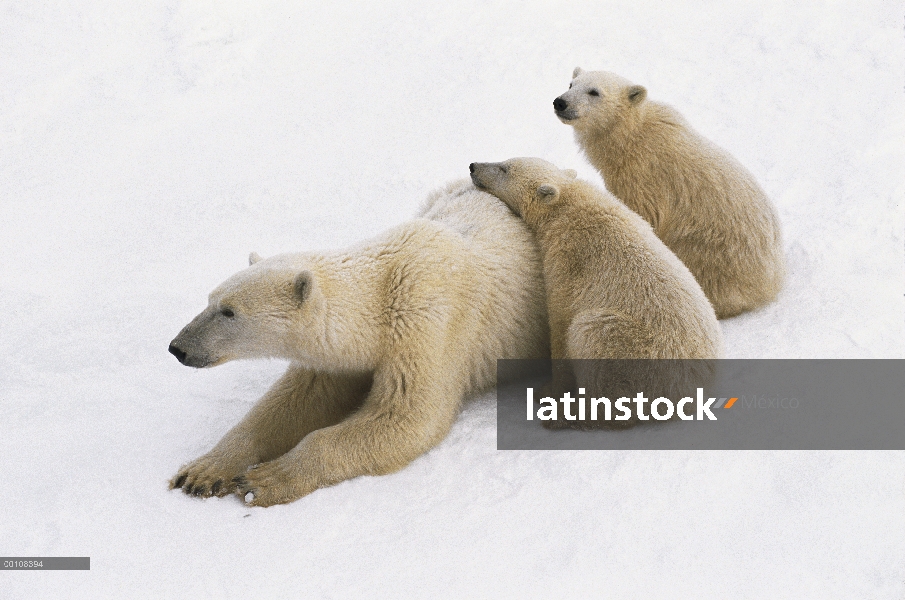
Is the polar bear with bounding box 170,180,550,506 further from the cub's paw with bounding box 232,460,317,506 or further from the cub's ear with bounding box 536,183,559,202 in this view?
the cub's ear with bounding box 536,183,559,202

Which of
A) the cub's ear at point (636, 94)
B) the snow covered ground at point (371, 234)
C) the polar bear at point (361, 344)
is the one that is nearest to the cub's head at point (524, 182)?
the polar bear at point (361, 344)

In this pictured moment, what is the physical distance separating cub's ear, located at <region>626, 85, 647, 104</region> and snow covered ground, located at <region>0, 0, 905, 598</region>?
1869mm

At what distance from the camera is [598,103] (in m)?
8.23

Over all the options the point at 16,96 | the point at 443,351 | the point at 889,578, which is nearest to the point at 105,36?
the point at 16,96

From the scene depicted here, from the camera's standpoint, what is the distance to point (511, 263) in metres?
6.96

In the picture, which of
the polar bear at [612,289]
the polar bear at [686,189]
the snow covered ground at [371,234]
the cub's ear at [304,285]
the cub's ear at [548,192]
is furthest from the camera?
the polar bear at [686,189]

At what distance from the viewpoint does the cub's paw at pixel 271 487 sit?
6.04 meters

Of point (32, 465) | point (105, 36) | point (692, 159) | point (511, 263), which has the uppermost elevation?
point (105, 36)

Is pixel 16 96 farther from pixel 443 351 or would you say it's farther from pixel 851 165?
pixel 851 165

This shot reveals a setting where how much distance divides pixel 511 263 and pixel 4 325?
14.6 ft

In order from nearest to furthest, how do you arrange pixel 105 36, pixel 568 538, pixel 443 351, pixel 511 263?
pixel 568 538, pixel 443 351, pixel 511 263, pixel 105 36

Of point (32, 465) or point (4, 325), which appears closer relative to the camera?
point (32, 465)

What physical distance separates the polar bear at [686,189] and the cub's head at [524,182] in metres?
0.79

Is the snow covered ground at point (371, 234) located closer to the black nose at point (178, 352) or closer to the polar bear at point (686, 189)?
the polar bear at point (686, 189)
